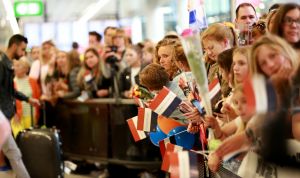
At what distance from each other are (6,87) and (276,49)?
4202mm

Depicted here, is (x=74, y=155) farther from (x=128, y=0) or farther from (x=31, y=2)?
(x=128, y=0)

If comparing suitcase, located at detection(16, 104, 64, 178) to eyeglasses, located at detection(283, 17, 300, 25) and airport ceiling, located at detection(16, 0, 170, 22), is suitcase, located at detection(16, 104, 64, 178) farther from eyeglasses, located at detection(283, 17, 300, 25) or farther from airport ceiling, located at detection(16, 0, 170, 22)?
airport ceiling, located at detection(16, 0, 170, 22)

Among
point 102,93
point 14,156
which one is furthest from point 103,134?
point 14,156

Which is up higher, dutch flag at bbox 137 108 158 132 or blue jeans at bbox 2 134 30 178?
dutch flag at bbox 137 108 158 132

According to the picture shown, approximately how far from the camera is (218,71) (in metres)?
3.10

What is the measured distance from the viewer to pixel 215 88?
98.7 inches

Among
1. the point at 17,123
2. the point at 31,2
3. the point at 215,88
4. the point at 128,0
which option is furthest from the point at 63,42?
the point at 215,88

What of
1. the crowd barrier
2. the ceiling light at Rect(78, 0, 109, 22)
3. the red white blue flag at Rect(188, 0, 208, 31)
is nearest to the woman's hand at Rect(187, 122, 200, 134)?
the red white blue flag at Rect(188, 0, 208, 31)

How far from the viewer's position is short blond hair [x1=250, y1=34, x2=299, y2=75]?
2.02 metres

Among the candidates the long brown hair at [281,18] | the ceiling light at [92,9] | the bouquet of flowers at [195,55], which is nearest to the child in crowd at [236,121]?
the bouquet of flowers at [195,55]

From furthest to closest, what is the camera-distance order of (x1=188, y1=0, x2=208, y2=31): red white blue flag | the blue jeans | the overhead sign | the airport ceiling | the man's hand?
the airport ceiling
the overhead sign
the man's hand
the blue jeans
(x1=188, y1=0, x2=208, y2=31): red white blue flag

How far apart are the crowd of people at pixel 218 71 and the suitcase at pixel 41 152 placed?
0.22 meters

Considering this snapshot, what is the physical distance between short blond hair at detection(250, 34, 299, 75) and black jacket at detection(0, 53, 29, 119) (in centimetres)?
403

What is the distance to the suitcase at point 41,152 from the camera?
18.3 feet
